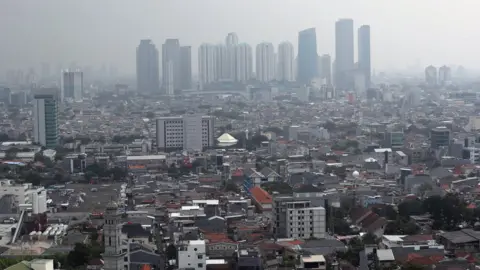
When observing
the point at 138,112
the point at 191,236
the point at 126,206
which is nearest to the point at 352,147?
the point at 126,206

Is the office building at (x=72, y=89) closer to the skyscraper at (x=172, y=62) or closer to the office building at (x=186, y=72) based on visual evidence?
the skyscraper at (x=172, y=62)

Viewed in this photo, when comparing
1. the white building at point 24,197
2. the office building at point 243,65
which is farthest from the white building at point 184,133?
the office building at point 243,65

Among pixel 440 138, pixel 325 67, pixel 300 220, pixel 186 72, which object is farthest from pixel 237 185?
pixel 325 67

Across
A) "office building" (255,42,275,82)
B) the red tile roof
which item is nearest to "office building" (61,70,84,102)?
"office building" (255,42,275,82)

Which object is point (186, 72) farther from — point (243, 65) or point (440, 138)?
point (440, 138)

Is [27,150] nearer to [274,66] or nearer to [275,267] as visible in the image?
[275,267]
